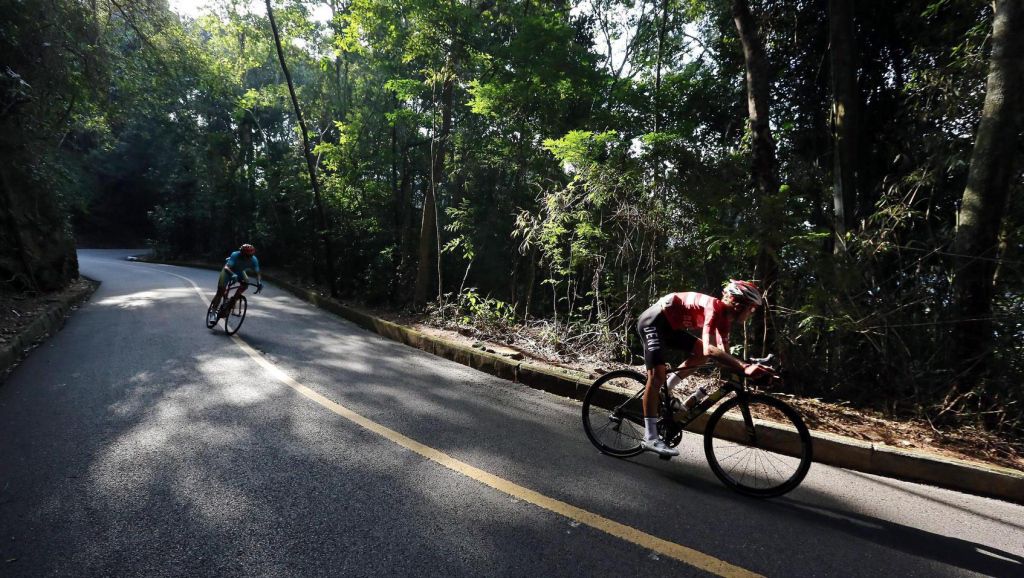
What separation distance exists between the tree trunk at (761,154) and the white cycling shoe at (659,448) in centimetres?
261

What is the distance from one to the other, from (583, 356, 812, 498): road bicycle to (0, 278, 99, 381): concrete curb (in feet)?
22.7

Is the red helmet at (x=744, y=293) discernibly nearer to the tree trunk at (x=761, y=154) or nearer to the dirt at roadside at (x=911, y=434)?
the dirt at roadside at (x=911, y=434)

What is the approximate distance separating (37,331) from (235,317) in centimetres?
291

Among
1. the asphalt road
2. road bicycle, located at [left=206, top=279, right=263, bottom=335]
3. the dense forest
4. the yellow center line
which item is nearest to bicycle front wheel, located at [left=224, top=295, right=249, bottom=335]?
road bicycle, located at [left=206, top=279, right=263, bottom=335]

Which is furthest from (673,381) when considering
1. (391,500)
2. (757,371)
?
(391,500)

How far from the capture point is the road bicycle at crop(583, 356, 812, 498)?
3.40 metres

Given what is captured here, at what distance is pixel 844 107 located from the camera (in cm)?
673

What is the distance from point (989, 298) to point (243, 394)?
7.41m

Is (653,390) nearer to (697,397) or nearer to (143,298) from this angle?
(697,397)

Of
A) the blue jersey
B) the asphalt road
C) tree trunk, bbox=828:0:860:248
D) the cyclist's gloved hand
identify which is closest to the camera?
the asphalt road

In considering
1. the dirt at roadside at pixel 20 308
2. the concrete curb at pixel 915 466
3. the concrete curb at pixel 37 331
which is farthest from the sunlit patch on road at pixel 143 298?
the concrete curb at pixel 915 466

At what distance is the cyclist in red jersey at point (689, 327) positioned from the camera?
3.45 metres

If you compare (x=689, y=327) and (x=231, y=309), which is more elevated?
(x=689, y=327)

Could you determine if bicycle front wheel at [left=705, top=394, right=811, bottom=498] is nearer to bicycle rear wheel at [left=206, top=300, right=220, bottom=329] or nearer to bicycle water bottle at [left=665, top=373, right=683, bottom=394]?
bicycle water bottle at [left=665, top=373, right=683, bottom=394]
